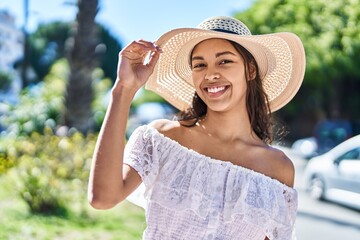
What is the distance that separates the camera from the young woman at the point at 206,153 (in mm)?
1522

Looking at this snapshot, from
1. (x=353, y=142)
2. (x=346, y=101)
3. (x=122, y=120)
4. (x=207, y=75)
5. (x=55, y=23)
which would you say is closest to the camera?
(x=122, y=120)

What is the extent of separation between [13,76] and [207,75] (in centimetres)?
4753

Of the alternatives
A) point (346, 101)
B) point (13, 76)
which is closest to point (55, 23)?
point (13, 76)

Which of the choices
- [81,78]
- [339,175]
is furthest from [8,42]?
[339,175]

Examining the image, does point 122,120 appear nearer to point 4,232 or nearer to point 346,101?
point 4,232

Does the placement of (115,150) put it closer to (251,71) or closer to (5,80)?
(251,71)

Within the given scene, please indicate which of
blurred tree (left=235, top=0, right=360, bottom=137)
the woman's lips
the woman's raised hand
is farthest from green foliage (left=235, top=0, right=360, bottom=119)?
the woman's raised hand

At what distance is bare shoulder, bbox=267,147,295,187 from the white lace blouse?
0.13 ft

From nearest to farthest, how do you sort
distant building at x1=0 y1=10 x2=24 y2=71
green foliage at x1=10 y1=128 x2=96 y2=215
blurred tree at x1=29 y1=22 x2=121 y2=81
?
green foliage at x1=10 y1=128 x2=96 y2=215 → distant building at x1=0 y1=10 x2=24 y2=71 → blurred tree at x1=29 y1=22 x2=121 y2=81

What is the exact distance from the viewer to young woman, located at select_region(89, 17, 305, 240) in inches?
59.9

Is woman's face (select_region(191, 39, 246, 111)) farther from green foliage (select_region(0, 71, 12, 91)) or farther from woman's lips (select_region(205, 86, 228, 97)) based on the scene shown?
green foliage (select_region(0, 71, 12, 91))

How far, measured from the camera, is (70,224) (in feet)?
19.2

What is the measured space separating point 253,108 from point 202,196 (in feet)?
1.56

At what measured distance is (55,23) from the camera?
166ft
